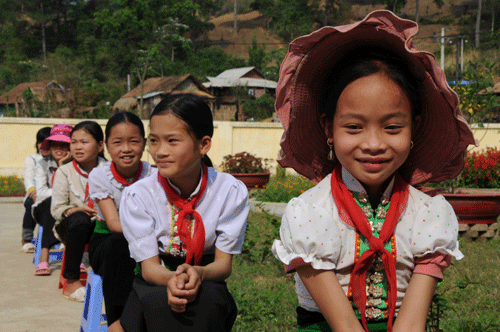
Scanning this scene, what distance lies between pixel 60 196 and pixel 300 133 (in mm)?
3084

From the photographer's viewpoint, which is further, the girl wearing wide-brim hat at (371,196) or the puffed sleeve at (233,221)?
the puffed sleeve at (233,221)

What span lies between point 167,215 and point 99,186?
3.96 ft

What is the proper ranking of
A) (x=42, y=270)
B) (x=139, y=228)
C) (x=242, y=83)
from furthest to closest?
(x=242, y=83)
(x=42, y=270)
(x=139, y=228)

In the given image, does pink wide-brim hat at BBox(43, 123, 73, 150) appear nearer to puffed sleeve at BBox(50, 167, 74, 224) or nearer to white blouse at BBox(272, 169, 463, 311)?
puffed sleeve at BBox(50, 167, 74, 224)

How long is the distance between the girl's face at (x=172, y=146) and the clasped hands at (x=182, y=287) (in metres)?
0.51

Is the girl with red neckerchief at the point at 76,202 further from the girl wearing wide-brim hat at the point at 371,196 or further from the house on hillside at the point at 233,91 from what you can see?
the house on hillside at the point at 233,91

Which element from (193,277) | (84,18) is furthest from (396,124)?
(84,18)

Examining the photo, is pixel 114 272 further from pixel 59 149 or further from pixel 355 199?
pixel 59 149

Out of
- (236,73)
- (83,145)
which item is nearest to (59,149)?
(83,145)

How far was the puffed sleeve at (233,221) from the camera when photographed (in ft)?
8.44

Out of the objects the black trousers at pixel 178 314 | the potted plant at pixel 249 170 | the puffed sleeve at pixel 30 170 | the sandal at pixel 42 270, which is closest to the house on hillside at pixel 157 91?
the potted plant at pixel 249 170

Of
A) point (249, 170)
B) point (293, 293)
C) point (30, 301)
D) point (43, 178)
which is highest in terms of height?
point (43, 178)

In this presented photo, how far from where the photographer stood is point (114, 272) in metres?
3.18

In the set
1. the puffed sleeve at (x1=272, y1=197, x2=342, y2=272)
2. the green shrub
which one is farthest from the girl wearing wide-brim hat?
the green shrub
